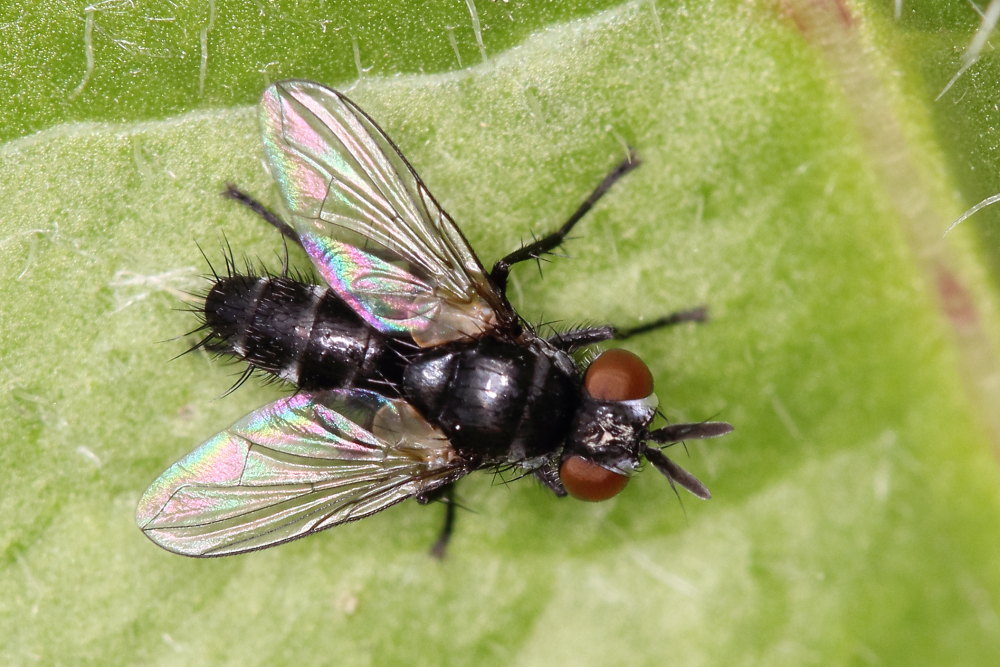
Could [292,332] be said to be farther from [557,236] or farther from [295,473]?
[557,236]

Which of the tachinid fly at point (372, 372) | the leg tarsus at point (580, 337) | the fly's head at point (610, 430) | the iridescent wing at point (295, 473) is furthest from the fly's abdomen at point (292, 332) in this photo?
the fly's head at point (610, 430)

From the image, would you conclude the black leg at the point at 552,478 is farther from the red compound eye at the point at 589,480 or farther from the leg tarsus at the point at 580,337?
the leg tarsus at the point at 580,337

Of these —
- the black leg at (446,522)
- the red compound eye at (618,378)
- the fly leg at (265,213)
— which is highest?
the fly leg at (265,213)

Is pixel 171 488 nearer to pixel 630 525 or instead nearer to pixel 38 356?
pixel 38 356

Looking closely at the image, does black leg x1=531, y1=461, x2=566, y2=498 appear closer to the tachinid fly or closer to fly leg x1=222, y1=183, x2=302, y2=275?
the tachinid fly

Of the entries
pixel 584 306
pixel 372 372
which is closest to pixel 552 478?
pixel 584 306

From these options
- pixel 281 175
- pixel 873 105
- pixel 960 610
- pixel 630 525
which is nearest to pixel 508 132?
pixel 281 175
